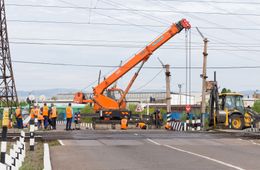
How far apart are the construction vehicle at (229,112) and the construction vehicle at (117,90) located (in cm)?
557

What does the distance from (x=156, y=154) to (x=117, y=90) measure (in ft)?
86.9

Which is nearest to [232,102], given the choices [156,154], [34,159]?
[156,154]

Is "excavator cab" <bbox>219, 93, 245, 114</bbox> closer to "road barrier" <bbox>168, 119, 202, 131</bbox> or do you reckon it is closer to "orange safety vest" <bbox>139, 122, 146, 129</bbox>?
"road barrier" <bbox>168, 119, 202, 131</bbox>

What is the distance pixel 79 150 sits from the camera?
65.9 feet

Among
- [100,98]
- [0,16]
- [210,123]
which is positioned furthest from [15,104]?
[210,123]

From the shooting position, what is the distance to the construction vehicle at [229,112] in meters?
38.2

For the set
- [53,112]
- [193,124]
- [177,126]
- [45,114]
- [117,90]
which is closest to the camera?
[53,112]

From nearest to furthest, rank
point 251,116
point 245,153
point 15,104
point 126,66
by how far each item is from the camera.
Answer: point 245,153
point 251,116
point 126,66
point 15,104

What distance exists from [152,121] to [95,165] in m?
29.6

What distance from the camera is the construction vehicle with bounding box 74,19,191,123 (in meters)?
43.0

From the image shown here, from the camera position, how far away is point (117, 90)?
45.1 metres

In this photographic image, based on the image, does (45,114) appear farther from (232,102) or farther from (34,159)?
(34,159)

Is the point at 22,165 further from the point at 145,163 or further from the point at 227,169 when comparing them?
the point at 227,169

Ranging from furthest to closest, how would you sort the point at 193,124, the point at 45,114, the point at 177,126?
the point at 193,124 → the point at 177,126 → the point at 45,114
